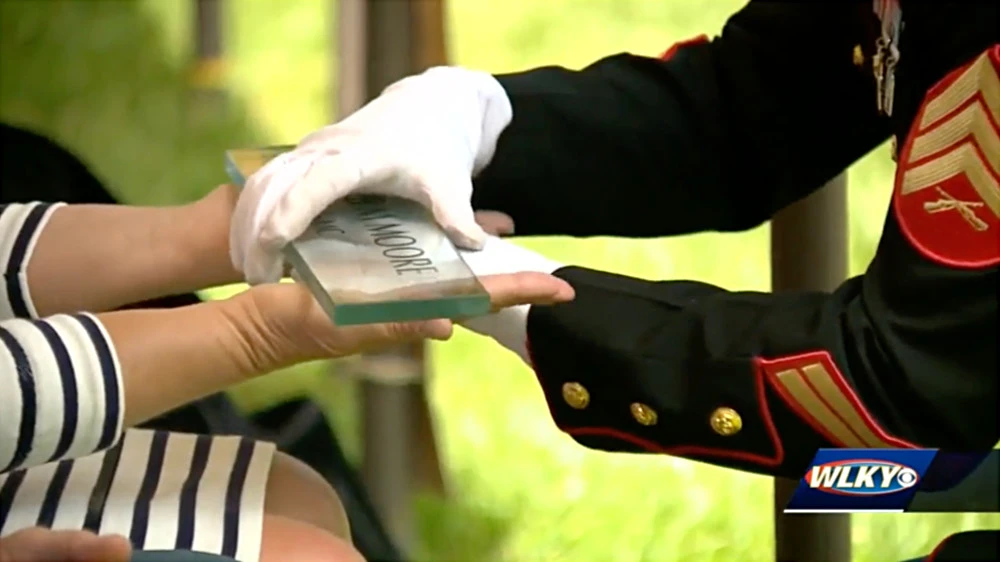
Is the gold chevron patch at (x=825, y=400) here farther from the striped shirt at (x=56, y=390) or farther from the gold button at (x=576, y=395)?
the striped shirt at (x=56, y=390)

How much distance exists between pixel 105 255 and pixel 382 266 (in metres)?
0.21

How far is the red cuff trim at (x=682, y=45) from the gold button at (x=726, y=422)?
0.22 meters

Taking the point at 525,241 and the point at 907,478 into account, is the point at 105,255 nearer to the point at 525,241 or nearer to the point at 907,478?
the point at 525,241

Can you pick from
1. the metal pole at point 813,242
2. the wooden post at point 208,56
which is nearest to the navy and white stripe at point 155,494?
the metal pole at point 813,242

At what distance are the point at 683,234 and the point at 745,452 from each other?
18 centimetres

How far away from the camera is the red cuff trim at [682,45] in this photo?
0.58m

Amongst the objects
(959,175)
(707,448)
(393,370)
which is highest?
(959,175)

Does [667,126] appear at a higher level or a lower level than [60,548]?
higher

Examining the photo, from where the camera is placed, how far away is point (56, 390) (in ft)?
1.47

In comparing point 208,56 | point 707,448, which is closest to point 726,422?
point 707,448

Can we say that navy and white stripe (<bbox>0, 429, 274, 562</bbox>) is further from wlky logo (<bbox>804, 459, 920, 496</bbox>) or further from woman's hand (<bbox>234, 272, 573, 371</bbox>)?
wlky logo (<bbox>804, 459, 920, 496</bbox>)

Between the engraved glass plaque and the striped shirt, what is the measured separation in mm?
84

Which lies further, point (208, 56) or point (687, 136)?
point (208, 56)

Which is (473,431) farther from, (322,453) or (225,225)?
(225,225)
